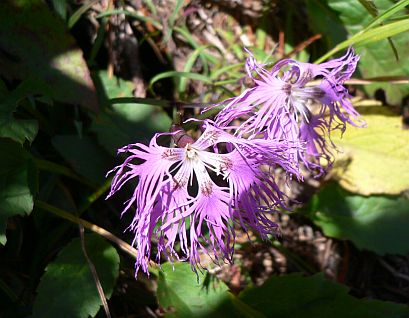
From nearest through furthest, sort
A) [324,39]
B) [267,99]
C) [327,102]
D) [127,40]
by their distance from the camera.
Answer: [267,99]
[327,102]
[127,40]
[324,39]

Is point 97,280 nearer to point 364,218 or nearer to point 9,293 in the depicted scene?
point 9,293

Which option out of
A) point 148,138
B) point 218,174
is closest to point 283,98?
point 218,174

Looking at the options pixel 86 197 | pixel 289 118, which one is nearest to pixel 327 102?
pixel 289 118

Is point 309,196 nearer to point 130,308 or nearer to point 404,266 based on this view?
point 404,266

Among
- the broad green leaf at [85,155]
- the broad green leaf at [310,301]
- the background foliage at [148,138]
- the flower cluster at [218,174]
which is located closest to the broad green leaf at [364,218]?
the background foliage at [148,138]

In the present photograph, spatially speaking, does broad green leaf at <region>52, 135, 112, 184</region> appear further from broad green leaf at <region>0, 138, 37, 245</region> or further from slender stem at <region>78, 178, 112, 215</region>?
broad green leaf at <region>0, 138, 37, 245</region>

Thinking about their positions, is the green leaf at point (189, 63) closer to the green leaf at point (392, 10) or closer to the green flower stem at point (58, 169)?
the green flower stem at point (58, 169)

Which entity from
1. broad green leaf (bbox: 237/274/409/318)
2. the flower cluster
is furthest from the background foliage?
the flower cluster
